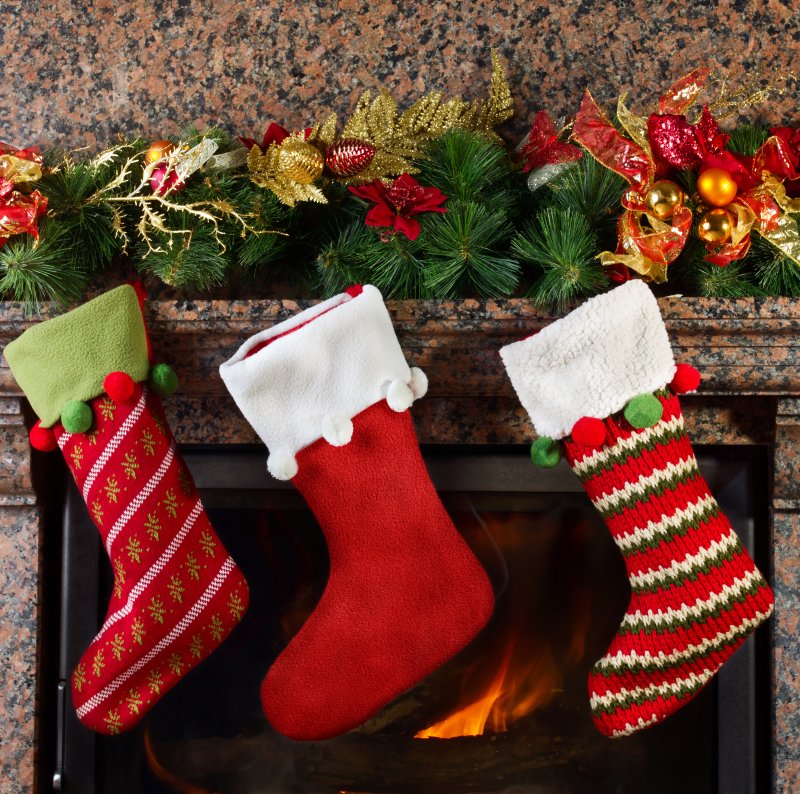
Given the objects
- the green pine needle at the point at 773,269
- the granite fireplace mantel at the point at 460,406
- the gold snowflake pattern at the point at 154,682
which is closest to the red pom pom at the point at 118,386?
the granite fireplace mantel at the point at 460,406

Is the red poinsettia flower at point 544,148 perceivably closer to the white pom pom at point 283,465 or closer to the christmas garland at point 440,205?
the christmas garland at point 440,205

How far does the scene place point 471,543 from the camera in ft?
4.61

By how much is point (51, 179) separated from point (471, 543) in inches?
35.6

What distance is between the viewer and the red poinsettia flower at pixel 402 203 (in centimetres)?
116

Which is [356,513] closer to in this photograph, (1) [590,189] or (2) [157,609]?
(2) [157,609]

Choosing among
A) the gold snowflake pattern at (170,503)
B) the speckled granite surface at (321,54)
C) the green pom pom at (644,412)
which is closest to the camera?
the green pom pom at (644,412)

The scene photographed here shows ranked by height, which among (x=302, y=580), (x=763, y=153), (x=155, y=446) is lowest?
(x=302, y=580)

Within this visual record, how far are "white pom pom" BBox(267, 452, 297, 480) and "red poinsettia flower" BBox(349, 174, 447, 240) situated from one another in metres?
0.36

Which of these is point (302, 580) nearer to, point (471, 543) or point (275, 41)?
point (471, 543)

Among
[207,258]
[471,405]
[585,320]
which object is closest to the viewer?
[585,320]

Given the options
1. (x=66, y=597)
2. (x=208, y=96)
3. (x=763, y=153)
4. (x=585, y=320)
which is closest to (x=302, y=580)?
(x=66, y=597)

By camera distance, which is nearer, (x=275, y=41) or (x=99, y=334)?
(x=99, y=334)

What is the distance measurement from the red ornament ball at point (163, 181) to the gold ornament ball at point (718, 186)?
0.76m

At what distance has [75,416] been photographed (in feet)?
3.74
